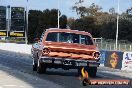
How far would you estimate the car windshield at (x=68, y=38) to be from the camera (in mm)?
20266

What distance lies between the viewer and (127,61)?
29719 millimetres

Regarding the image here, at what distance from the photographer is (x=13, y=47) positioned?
213ft

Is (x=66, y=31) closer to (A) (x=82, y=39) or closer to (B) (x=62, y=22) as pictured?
(A) (x=82, y=39)

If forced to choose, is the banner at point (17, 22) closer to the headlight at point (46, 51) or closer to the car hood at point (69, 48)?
the car hood at point (69, 48)

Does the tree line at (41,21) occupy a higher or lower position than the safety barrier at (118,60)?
higher

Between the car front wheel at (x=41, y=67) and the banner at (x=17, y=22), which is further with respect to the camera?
the banner at (x=17, y=22)

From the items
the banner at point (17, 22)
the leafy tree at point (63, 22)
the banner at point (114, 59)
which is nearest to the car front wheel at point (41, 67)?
the banner at point (114, 59)

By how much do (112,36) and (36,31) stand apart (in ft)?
58.2

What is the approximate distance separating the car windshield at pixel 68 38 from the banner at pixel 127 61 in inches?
376

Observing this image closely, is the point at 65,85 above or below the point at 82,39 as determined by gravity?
below

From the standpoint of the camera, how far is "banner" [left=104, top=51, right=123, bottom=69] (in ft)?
99.9

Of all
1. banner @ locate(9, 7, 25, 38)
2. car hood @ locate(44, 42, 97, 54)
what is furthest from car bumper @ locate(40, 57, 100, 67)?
banner @ locate(9, 7, 25, 38)

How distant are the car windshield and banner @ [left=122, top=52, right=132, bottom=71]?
9.54 meters

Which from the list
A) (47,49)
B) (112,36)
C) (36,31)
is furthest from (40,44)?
(36,31)
